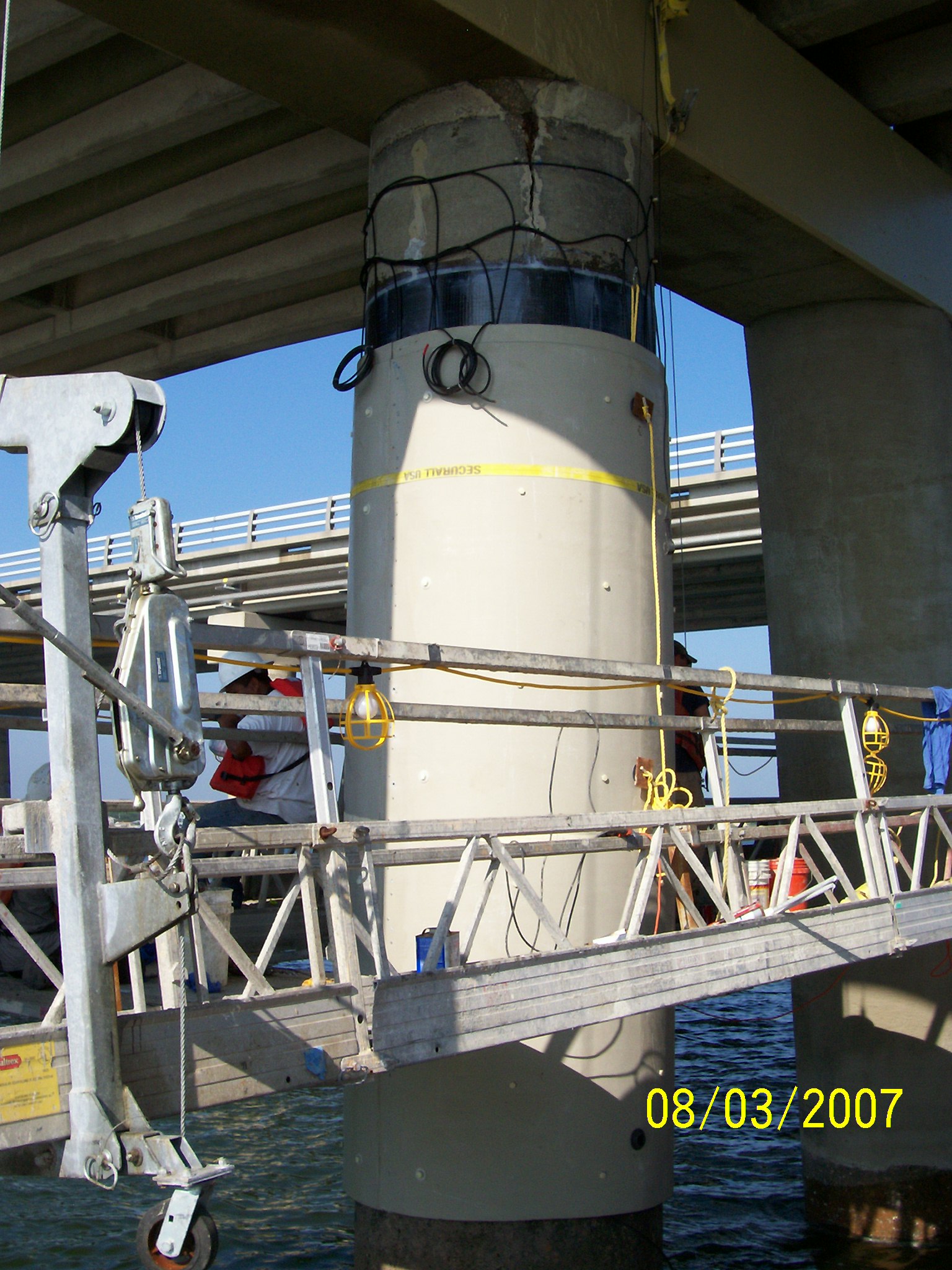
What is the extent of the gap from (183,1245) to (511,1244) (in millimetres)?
3914

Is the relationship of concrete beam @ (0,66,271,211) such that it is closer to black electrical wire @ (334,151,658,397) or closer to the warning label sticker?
black electrical wire @ (334,151,658,397)

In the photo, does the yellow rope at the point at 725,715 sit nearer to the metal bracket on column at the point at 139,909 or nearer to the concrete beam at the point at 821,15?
the metal bracket on column at the point at 139,909

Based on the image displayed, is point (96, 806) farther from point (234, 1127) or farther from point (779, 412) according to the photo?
point (234, 1127)

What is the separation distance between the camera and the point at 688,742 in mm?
9570

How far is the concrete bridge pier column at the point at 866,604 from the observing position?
33.1 feet

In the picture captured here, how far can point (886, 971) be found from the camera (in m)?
10.3

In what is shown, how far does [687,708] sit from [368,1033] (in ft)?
19.7

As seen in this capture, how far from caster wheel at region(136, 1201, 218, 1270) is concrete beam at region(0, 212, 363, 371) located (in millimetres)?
8858

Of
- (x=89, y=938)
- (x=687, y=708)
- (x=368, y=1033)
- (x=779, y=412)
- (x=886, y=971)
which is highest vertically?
(x=779, y=412)

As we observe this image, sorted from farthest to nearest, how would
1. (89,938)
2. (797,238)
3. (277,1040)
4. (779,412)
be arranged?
1. (779,412)
2. (797,238)
3. (277,1040)
4. (89,938)

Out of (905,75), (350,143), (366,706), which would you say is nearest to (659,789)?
(366,706)

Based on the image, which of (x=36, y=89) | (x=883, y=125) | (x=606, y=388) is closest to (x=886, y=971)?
(x=606, y=388)

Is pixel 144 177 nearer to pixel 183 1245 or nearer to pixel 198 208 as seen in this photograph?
pixel 198 208
